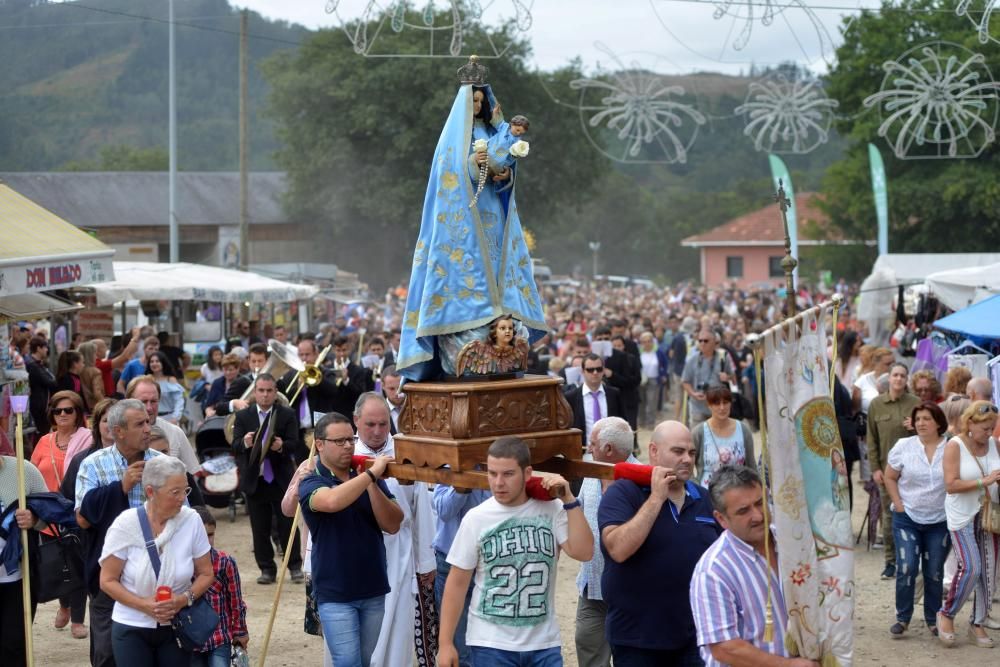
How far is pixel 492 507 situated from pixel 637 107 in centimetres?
1775

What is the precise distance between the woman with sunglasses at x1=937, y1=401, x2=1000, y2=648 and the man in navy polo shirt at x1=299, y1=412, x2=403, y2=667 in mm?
4522

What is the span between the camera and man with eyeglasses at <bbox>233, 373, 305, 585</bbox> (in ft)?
36.9

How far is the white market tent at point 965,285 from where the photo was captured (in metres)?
15.9

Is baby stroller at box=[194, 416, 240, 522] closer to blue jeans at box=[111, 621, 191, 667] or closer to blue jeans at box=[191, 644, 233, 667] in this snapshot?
blue jeans at box=[191, 644, 233, 667]

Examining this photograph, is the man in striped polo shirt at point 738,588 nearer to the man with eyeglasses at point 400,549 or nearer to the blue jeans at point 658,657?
the blue jeans at point 658,657

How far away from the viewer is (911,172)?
44031 mm

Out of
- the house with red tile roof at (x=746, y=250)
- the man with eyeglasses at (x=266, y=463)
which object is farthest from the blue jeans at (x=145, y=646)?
the house with red tile roof at (x=746, y=250)

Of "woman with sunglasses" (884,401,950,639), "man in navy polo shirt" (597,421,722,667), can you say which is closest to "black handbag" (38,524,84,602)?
"man in navy polo shirt" (597,421,722,667)

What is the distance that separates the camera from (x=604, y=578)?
5.75m

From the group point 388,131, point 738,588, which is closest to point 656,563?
point 738,588

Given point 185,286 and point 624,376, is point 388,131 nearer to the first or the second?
point 185,286

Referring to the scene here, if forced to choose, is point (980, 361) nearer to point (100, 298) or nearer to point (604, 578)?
point (604, 578)

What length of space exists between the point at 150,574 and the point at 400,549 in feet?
5.30

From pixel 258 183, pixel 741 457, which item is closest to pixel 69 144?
pixel 258 183
